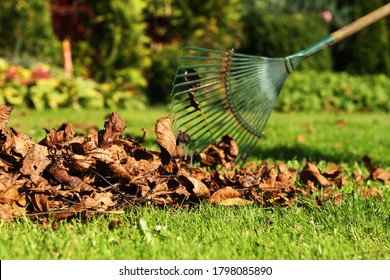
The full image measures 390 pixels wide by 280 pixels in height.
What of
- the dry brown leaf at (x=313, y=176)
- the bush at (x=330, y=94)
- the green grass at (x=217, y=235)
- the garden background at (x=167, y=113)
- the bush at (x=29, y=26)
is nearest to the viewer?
the green grass at (x=217, y=235)

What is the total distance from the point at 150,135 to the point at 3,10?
5562 millimetres

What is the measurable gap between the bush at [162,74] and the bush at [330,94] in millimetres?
1961

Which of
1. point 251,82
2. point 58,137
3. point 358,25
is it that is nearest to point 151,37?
point 251,82

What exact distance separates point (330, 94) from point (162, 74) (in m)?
3.06

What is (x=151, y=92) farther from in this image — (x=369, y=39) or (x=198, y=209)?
(x=198, y=209)

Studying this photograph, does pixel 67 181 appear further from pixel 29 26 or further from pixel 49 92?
pixel 29 26

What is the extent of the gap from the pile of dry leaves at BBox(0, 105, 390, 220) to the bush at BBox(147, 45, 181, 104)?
775cm

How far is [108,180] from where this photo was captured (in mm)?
2688

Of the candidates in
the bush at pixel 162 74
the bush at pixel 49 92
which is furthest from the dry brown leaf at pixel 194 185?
the bush at pixel 162 74

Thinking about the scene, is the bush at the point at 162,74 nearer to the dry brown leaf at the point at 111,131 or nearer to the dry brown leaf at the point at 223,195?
the dry brown leaf at the point at 111,131

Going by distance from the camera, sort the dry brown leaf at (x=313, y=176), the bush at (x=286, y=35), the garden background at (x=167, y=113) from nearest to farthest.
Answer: the garden background at (x=167, y=113), the dry brown leaf at (x=313, y=176), the bush at (x=286, y=35)

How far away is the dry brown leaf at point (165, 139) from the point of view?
2816mm

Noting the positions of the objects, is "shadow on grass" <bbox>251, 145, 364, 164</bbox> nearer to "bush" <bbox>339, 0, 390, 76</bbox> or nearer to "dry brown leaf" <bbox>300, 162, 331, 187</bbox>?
"dry brown leaf" <bbox>300, 162, 331, 187</bbox>

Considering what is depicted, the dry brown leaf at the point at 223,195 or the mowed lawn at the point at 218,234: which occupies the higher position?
the dry brown leaf at the point at 223,195
